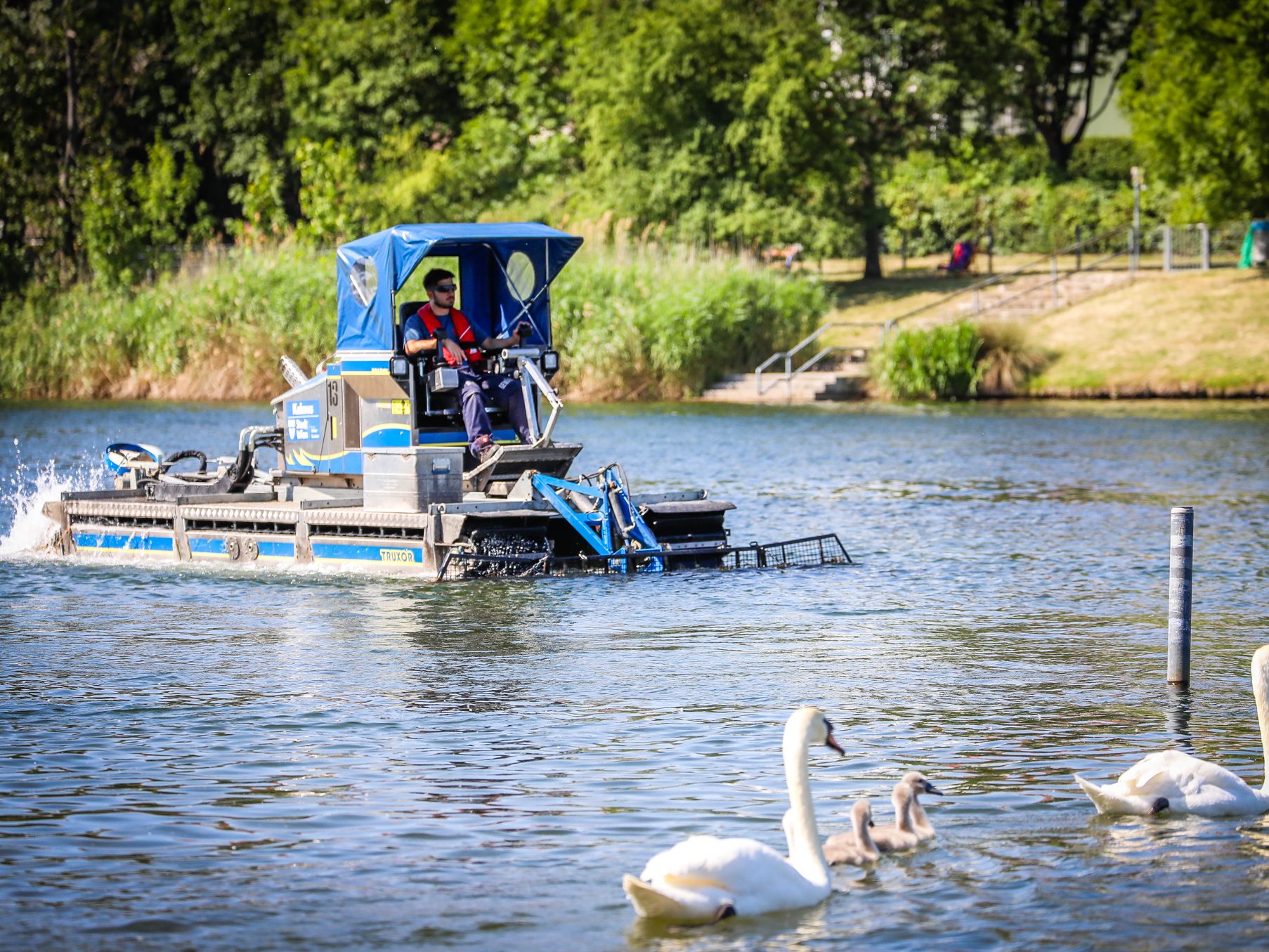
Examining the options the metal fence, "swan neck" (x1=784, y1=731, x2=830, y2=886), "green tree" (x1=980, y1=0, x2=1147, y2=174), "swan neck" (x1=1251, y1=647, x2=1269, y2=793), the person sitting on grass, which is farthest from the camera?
"green tree" (x1=980, y1=0, x2=1147, y2=174)

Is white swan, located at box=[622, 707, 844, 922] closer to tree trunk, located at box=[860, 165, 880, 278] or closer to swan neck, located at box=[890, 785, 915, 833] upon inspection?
swan neck, located at box=[890, 785, 915, 833]

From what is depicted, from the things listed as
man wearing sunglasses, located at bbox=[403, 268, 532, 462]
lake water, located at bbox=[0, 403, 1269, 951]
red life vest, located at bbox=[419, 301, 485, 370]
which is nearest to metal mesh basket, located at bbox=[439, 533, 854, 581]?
lake water, located at bbox=[0, 403, 1269, 951]

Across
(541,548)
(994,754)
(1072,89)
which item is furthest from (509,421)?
(1072,89)

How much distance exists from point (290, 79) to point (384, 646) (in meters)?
56.3

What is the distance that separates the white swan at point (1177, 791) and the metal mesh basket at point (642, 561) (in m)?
8.86

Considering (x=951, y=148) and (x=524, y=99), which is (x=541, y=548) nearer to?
(x=951, y=148)

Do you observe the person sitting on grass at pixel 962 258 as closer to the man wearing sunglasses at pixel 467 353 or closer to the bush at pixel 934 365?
the bush at pixel 934 365

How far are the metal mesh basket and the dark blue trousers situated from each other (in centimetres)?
157

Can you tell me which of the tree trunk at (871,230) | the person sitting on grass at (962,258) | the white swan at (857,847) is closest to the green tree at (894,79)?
the tree trunk at (871,230)

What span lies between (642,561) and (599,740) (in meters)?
7.22

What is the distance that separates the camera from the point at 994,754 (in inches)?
444

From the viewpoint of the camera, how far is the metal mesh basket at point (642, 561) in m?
18.2

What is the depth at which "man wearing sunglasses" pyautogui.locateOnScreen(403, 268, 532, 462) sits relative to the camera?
1938cm

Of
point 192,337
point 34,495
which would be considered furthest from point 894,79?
point 34,495
